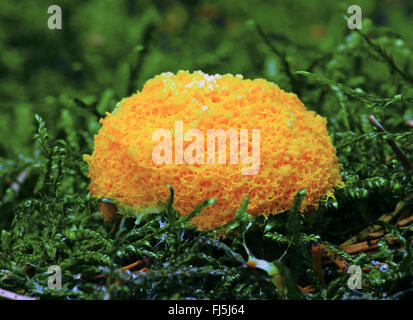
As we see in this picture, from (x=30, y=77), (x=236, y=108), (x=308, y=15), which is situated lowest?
(x=236, y=108)

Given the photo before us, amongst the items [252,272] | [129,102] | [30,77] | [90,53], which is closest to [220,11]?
[90,53]

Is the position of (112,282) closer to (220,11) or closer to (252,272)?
(252,272)

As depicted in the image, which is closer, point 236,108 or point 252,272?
point 252,272

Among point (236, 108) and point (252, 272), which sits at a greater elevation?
point (236, 108)
